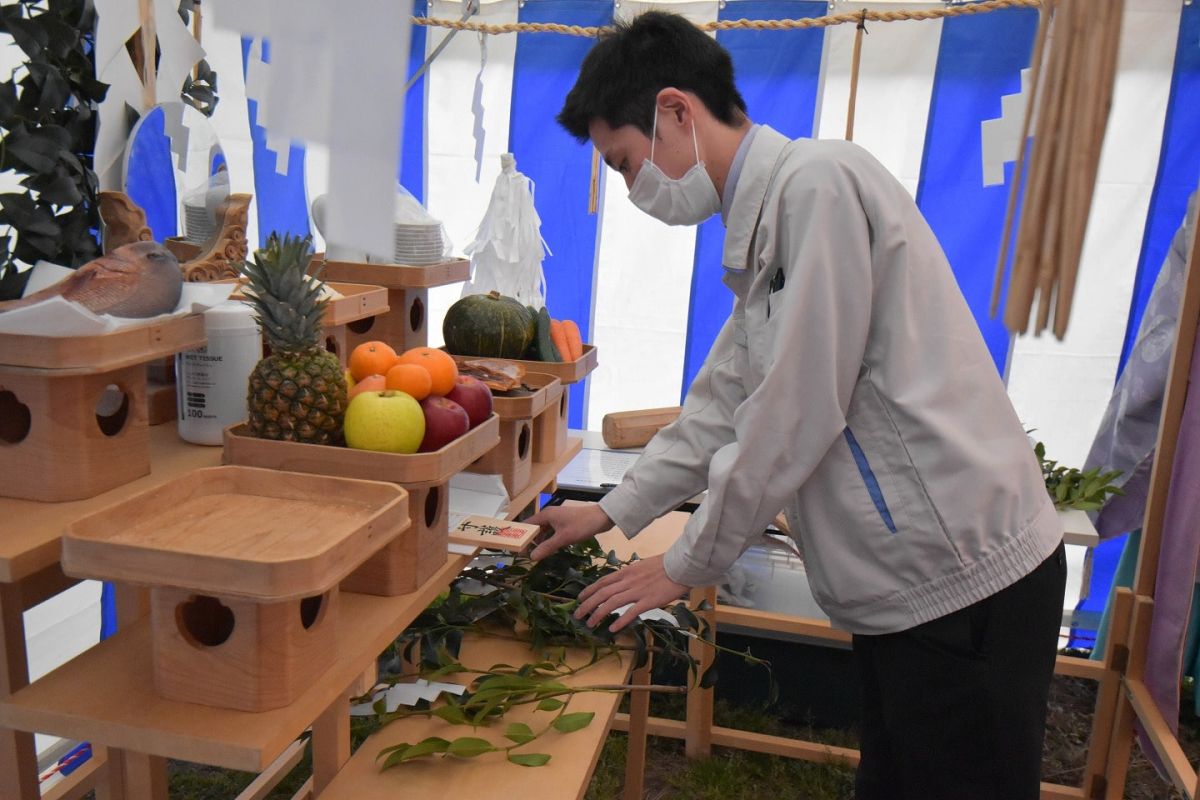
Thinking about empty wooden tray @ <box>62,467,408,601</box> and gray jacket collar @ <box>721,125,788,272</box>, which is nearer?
empty wooden tray @ <box>62,467,408,601</box>

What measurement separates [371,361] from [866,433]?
844 mm

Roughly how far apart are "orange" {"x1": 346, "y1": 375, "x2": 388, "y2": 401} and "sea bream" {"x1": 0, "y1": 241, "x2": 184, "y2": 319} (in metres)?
0.29

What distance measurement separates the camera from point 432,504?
61.6 inches

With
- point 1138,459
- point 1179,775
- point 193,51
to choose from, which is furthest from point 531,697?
point 1138,459

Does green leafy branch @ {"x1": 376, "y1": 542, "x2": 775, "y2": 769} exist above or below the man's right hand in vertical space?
below

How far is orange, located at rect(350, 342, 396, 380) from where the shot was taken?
5.38ft

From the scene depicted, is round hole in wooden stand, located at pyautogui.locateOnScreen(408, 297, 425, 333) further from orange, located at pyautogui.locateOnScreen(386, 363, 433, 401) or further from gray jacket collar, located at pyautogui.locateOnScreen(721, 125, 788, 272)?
gray jacket collar, located at pyautogui.locateOnScreen(721, 125, 788, 272)

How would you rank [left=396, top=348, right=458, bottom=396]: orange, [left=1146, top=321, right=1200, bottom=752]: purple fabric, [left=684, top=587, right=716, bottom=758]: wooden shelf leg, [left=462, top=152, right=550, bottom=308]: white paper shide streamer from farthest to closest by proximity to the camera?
[left=462, top=152, right=550, bottom=308]: white paper shide streamer < [left=684, top=587, right=716, bottom=758]: wooden shelf leg < [left=1146, top=321, right=1200, bottom=752]: purple fabric < [left=396, top=348, right=458, bottom=396]: orange

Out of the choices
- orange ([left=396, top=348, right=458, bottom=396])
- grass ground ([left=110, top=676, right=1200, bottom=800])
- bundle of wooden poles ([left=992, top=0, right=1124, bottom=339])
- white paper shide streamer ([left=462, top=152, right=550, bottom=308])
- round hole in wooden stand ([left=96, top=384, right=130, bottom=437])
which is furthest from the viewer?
white paper shide streamer ([left=462, top=152, right=550, bottom=308])

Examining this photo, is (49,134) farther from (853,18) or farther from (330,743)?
(853,18)

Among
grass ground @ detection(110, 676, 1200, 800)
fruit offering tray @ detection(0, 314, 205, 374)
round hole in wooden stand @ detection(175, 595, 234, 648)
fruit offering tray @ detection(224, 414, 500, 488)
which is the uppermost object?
fruit offering tray @ detection(0, 314, 205, 374)

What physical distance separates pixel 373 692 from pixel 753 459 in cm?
82

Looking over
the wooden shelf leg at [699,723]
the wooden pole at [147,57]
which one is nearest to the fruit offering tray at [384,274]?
the wooden pole at [147,57]

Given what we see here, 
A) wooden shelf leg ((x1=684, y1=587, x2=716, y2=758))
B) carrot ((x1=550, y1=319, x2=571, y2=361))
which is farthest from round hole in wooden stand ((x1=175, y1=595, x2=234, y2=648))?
wooden shelf leg ((x1=684, y1=587, x2=716, y2=758))
